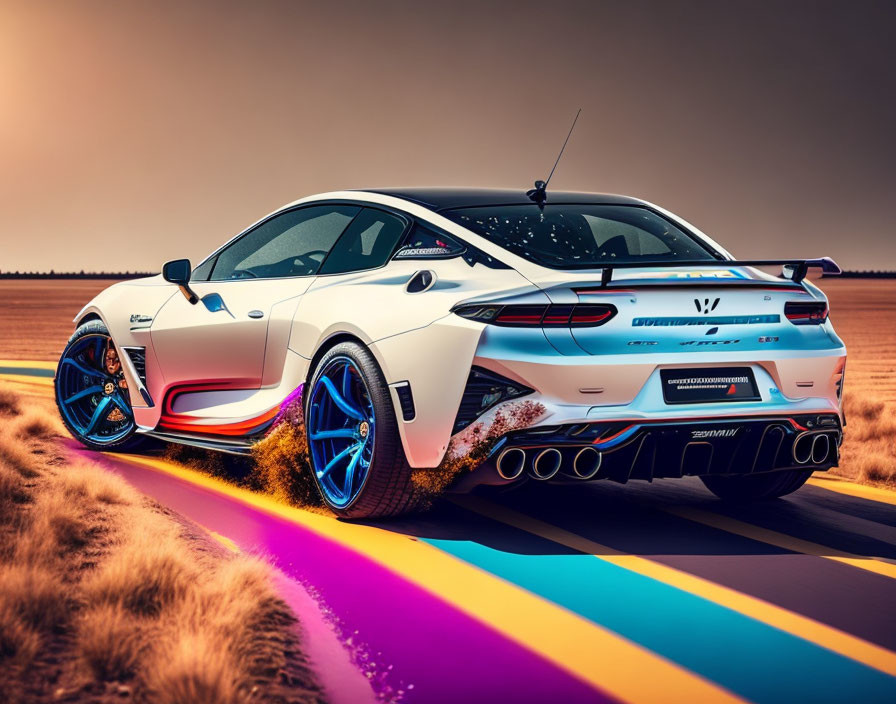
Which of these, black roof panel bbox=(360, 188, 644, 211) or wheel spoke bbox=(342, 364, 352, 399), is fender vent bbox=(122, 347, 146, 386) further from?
wheel spoke bbox=(342, 364, 352, 399)

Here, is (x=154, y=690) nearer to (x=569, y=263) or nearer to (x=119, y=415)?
(x=569, y=263)

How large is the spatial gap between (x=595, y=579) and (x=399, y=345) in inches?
53.1

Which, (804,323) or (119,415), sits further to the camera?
(119,415)

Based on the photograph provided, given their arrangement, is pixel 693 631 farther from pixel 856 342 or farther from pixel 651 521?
pixel 856 342

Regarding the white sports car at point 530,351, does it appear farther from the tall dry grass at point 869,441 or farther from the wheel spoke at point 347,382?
the tall dry grass at point 869,441

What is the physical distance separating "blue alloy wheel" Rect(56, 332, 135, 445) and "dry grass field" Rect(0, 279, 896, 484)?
16.1 feet

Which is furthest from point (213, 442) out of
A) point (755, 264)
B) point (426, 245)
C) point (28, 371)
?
point (28, 371)

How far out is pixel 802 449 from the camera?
5.58 meters

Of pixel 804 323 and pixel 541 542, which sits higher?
pixel 804 323

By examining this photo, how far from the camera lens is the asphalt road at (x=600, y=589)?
12.5 ft

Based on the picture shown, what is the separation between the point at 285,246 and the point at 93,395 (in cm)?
213

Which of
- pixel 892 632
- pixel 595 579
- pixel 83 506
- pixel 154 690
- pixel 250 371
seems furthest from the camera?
pixel 250 371

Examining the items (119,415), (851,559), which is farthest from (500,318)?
(119,415)

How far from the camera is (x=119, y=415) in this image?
8766mm
